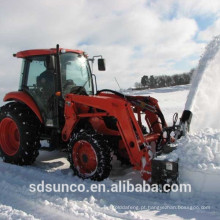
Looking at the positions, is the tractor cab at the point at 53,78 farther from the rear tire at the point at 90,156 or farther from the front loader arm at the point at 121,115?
the rear tire at the point at 90,156

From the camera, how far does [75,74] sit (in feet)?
18.3

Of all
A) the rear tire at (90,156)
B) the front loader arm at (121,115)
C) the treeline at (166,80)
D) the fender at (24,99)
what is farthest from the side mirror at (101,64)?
the treeline at (166,80)

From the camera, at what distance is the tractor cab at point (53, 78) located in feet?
17.1

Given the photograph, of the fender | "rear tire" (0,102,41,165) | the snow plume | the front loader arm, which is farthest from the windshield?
the snow plume

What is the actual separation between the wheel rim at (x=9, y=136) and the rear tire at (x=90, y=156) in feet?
5.74

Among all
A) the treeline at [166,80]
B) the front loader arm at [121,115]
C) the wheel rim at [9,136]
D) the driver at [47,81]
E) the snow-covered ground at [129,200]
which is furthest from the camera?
the treeline at [166,80]

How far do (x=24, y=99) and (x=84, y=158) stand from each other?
72.7 inches

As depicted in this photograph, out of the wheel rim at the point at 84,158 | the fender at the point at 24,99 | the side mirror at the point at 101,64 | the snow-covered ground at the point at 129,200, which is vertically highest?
the side mirror at the point at 101,64

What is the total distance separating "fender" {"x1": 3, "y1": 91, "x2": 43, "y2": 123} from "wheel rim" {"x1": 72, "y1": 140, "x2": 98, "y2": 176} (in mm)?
1184

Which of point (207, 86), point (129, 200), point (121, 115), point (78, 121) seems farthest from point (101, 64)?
point (129, 200)

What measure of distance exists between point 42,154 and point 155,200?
3.43m

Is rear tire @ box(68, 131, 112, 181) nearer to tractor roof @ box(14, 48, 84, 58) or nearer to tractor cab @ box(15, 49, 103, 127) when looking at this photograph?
tractor cab @ box(15, 49, 103, 127)

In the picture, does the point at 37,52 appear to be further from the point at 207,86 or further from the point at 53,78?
the point at 207,86

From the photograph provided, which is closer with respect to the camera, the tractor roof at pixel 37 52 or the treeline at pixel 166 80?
the tractor roof at pixel 37 52
